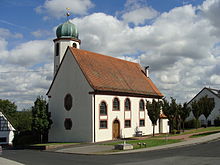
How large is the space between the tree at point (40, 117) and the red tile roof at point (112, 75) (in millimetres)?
6862

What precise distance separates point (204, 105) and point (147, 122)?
1273 cm

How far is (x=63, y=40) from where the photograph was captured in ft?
128

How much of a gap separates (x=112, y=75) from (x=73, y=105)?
23.6ft

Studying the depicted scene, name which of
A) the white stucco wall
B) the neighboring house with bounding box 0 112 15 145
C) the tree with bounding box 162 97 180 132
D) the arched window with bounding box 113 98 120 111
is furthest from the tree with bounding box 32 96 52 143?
the neighboring house with bounding box 0 112 15 145

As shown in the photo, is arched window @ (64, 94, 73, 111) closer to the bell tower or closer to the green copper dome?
the bell tower

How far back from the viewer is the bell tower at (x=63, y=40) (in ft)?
127

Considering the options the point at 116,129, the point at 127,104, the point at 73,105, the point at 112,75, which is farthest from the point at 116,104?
the point at 73,105

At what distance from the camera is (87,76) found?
31.9 m

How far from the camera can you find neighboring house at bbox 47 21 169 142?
3142 centimetres

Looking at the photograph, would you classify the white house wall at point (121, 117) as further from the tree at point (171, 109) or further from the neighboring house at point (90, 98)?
the tree at point (171, 109)

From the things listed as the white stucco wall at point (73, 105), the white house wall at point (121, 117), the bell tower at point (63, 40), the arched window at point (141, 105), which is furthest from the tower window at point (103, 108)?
the bell tower at point (63, 40)

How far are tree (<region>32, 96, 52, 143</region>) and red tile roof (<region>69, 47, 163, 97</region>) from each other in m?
6.86

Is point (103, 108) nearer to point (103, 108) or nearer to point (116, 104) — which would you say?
point (103, 108)

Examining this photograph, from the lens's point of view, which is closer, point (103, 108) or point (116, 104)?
point (103, 108)
